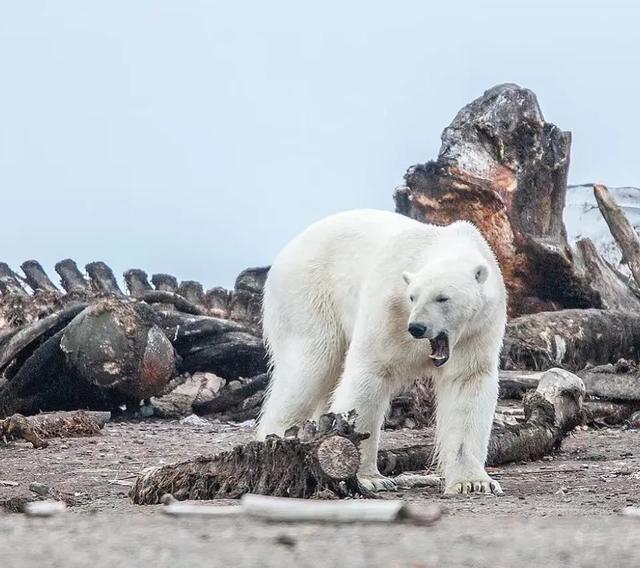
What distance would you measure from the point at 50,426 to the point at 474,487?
4620 mm

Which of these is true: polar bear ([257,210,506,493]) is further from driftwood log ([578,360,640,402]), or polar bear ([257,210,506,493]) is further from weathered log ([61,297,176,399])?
driftwood log ([578,360,640,402])

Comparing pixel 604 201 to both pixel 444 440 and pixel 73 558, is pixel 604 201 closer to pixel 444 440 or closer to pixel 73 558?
pixel 444 440

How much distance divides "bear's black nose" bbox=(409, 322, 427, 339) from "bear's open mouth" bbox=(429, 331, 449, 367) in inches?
6.9

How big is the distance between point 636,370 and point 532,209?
3.58 m

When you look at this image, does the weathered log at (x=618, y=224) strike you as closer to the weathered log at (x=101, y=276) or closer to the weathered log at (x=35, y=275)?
the weathered log at (x=101, y=276)

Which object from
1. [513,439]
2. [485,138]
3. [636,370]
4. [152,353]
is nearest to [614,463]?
[513,439]

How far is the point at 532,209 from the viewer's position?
47.8ft

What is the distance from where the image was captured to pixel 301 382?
24.8 ft

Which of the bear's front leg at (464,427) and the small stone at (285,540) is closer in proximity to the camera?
the small stone at (285,540)

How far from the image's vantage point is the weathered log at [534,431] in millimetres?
7582

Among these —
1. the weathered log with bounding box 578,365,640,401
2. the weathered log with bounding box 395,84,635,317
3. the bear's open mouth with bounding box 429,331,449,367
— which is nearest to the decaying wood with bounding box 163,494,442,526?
the bear's open mouth with bounding box 429,331,449,367

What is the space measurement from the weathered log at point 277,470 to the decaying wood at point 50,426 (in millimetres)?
3628

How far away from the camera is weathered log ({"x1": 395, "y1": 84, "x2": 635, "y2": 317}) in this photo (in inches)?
552

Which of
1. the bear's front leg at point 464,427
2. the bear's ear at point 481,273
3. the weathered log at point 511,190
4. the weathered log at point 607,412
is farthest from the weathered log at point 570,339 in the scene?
the bear's ear at point 481,273
